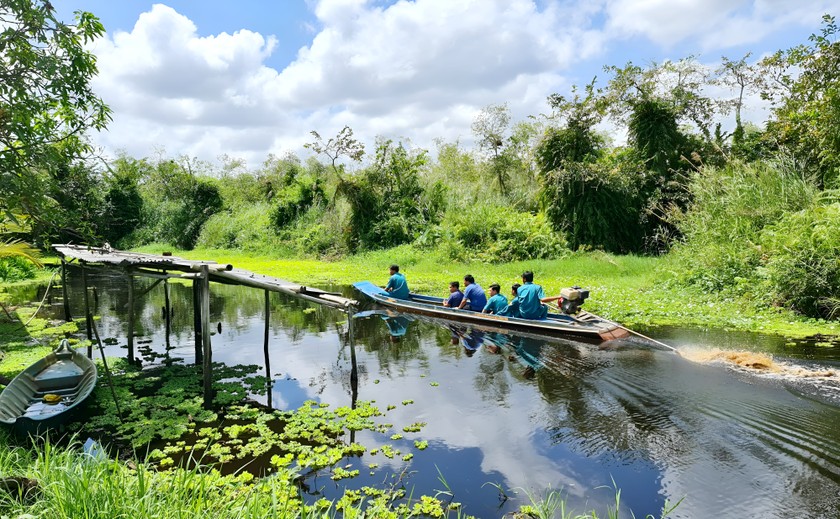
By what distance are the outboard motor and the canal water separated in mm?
1107

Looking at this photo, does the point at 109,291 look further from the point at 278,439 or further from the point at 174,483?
the point at 174,483

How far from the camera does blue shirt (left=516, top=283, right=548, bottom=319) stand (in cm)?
1275

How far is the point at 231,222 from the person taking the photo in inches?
1555

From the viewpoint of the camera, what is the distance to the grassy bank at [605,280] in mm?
12938

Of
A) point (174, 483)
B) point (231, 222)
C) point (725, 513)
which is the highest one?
point (231, 222)

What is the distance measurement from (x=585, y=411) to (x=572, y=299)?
4.78 m

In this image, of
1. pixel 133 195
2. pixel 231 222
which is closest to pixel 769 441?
pixel 231 222

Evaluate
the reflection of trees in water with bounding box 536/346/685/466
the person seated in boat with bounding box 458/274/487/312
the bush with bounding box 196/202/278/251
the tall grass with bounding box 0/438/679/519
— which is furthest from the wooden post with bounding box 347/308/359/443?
the bush with bounding box 196/202/278/251

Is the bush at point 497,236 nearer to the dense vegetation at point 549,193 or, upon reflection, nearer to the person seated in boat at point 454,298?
the dense vegetation at point 549,193

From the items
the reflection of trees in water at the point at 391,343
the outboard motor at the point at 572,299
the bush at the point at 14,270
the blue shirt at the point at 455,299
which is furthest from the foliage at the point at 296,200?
the outboard motor at the point at 572,299

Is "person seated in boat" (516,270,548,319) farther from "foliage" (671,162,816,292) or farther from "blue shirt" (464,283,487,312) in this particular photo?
"foliage" (671,162,816,292)

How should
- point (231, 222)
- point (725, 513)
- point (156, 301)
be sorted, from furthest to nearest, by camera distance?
point (231, 222) < point (156, 301) < point (725, 513)

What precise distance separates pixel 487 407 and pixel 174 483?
5.05m

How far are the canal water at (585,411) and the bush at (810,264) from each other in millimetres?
2461
